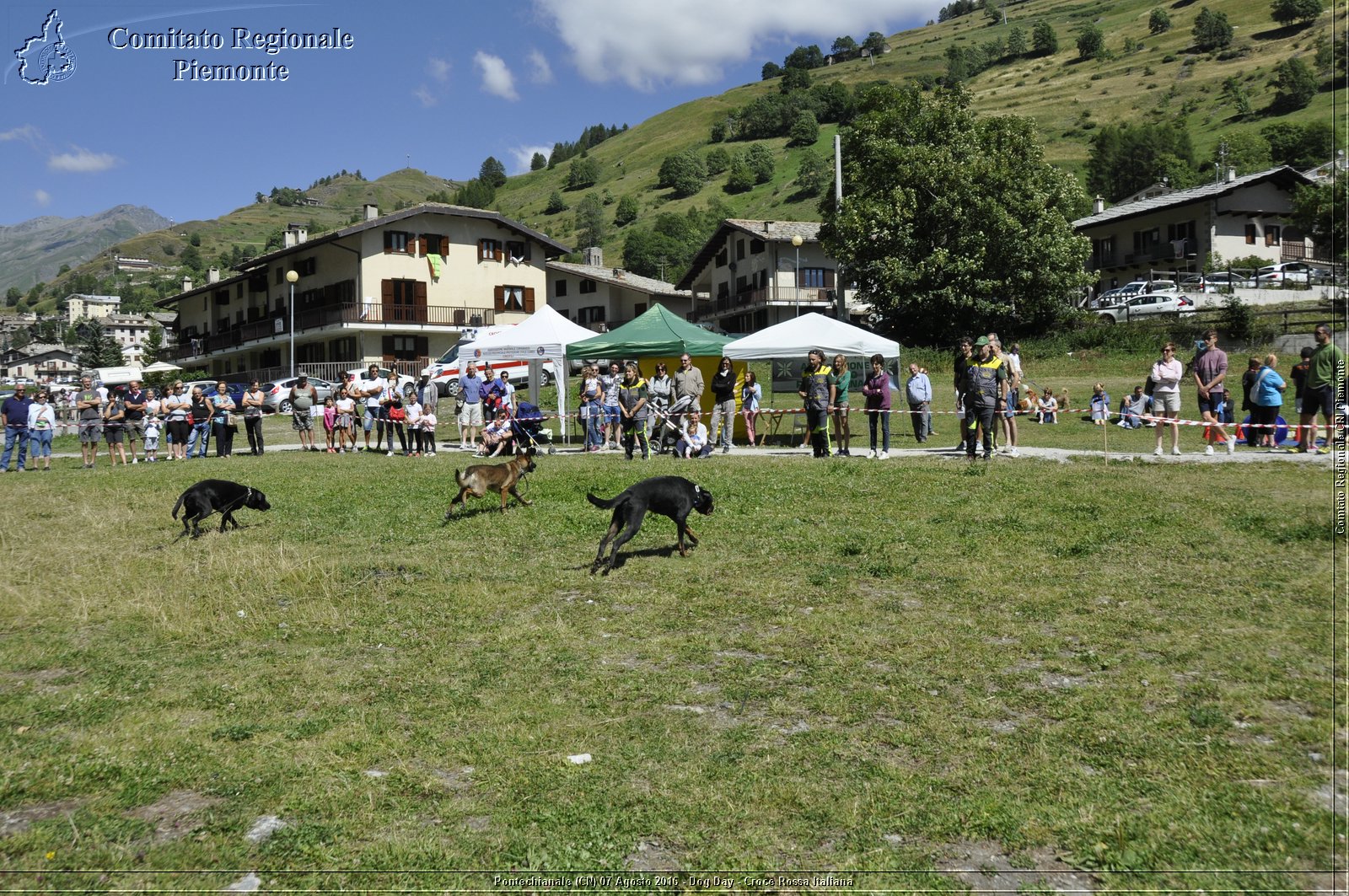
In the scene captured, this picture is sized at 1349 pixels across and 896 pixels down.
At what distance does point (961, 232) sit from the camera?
1660 inches

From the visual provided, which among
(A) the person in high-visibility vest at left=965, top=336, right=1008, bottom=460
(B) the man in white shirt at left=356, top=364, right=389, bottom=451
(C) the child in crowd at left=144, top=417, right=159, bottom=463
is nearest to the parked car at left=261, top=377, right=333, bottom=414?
(C) the child in crowd at left=144, top=417, right=159, bottom=463

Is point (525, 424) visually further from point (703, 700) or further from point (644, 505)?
point (703, 700)

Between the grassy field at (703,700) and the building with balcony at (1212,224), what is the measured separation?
51.3m

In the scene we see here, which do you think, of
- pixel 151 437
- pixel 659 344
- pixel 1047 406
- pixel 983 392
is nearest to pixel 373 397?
pixel 151 437

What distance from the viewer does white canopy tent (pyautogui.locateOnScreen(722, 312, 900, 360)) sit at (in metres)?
21.7

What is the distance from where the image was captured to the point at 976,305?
137 feet

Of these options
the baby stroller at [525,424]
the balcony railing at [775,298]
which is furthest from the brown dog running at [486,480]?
the balcony railing at [775,298]

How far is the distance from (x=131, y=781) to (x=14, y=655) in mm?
3506

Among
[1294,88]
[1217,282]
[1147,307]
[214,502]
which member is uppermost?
[1294,88]

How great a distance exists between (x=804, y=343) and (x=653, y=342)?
11.6 ft

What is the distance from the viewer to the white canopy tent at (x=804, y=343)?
2172 cm

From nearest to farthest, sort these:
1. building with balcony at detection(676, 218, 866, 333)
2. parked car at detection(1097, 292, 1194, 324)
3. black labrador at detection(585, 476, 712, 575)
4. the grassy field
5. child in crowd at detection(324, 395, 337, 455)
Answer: the grassy field
black labrador at detection(585, 476, 712, 575)
child in crowd at detection(324, 395, 337, 455)
parked car at detection(1097, 292, 1194, 324)
building with balcony at detection(676, 218, 866, 333)

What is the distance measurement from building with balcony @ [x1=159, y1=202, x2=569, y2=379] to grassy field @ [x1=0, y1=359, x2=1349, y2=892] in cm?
4144

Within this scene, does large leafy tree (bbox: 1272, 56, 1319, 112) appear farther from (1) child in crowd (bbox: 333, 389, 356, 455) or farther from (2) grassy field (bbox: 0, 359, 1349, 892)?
(2) grassy field (bbox: 0, 359, 1349, 892)
